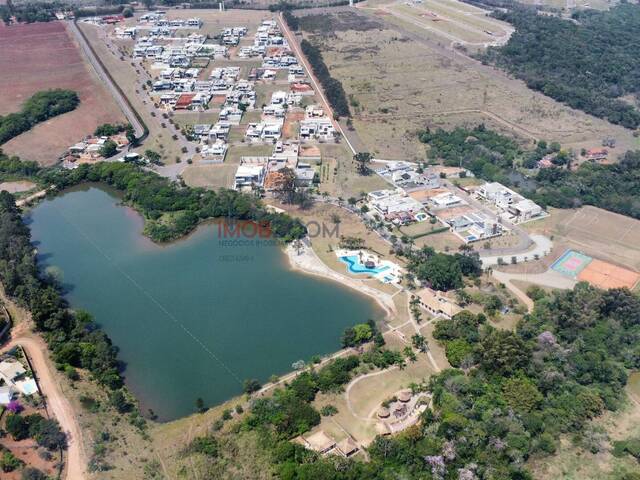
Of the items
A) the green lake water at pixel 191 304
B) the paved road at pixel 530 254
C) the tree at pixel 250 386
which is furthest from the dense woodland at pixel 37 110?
the paved road at pixel 530 254

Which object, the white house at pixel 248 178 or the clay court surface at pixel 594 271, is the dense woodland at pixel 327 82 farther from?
the clay court surface at pixel 594 271

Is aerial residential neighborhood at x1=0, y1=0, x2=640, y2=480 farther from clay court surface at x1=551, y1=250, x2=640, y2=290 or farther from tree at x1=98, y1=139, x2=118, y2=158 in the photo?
tree at x1=98, y1=139, x2=118, y2=158

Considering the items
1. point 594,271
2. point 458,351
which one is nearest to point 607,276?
point 594,271

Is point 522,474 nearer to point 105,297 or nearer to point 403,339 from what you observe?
point 403,339

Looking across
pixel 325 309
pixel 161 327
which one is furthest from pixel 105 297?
pixel 325 309

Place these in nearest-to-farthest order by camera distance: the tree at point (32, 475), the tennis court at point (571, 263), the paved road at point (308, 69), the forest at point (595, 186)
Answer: the tree at point (32, 475), the tennis court at point (571, 263), the forest at point (595, 186), the paved road at point (308, 69)

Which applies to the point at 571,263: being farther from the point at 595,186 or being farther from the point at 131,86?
the point at 131,86

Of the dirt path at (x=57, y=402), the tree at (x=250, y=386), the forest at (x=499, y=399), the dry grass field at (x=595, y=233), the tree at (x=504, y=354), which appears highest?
the tree at (x=504, y=354)
